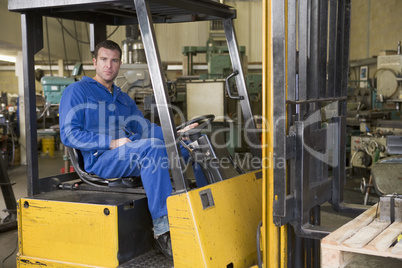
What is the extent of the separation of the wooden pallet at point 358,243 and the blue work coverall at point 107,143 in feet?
3.49

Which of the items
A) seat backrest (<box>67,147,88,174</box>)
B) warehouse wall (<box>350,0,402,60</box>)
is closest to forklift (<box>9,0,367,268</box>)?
seat backrest (<box>67,147,88,174</box>)

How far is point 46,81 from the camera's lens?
7.52 m

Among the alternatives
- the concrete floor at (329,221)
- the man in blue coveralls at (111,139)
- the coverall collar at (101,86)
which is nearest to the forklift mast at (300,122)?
the man in blue coveralls at (111,139)

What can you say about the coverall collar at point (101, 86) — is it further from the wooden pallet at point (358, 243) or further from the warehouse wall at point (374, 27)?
the warehouse wall at point (374, 27)

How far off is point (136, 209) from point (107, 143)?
1.60 ft

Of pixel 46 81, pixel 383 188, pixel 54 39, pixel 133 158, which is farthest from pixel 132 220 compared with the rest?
pixel 54 39

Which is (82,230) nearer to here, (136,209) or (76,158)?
(136,209)

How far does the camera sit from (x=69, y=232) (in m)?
2.94

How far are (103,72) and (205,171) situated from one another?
106 cm

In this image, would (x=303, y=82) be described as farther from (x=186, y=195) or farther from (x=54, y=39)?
(x=54, y=39)

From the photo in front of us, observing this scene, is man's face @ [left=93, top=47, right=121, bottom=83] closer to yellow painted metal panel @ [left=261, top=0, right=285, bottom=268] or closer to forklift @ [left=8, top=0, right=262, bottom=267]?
forklift @ [left=8, top=0, right=262, bottom=267]

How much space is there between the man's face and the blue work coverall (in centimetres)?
9

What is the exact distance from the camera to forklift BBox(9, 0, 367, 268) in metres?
2.54

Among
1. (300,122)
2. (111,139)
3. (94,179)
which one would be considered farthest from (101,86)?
(300,122)
